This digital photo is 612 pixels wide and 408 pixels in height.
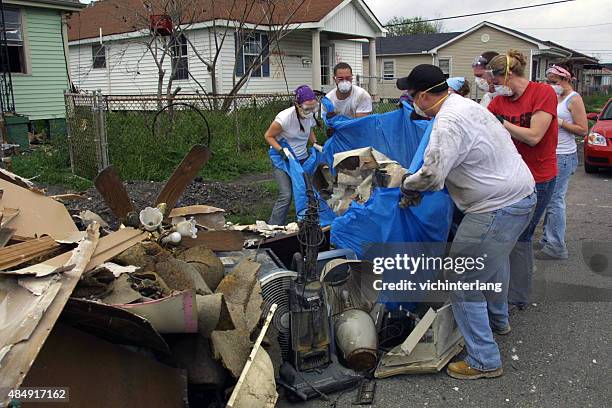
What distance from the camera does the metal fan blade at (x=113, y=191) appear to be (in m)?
4.04

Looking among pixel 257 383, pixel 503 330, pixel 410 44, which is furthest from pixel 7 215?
pixel 410 44

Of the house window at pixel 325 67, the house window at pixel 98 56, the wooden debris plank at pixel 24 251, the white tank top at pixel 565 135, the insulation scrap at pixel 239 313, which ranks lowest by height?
the insulation scrap at pixel 239 313

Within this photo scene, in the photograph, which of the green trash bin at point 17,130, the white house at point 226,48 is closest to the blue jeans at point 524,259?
the green trash bin at point 17,130

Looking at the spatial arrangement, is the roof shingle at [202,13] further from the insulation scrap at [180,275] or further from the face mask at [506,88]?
the insulation scrap at [180,275]

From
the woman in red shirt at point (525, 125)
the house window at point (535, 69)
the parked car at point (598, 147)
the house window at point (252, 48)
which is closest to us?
the woman in red shirt at point (525, 125)

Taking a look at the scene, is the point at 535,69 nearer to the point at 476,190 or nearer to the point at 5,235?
the point at 476,190

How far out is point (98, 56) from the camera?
2147cm

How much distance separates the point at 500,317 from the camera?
380 centimetres

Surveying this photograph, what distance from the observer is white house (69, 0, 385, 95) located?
1783 cm

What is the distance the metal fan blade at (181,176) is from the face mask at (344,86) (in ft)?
6.67

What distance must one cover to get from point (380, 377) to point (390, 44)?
110ft

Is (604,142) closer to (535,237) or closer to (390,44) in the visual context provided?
(535,237)

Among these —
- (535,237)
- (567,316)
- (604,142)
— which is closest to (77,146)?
(535,237)

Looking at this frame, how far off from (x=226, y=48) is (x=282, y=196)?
13509 millimetres
